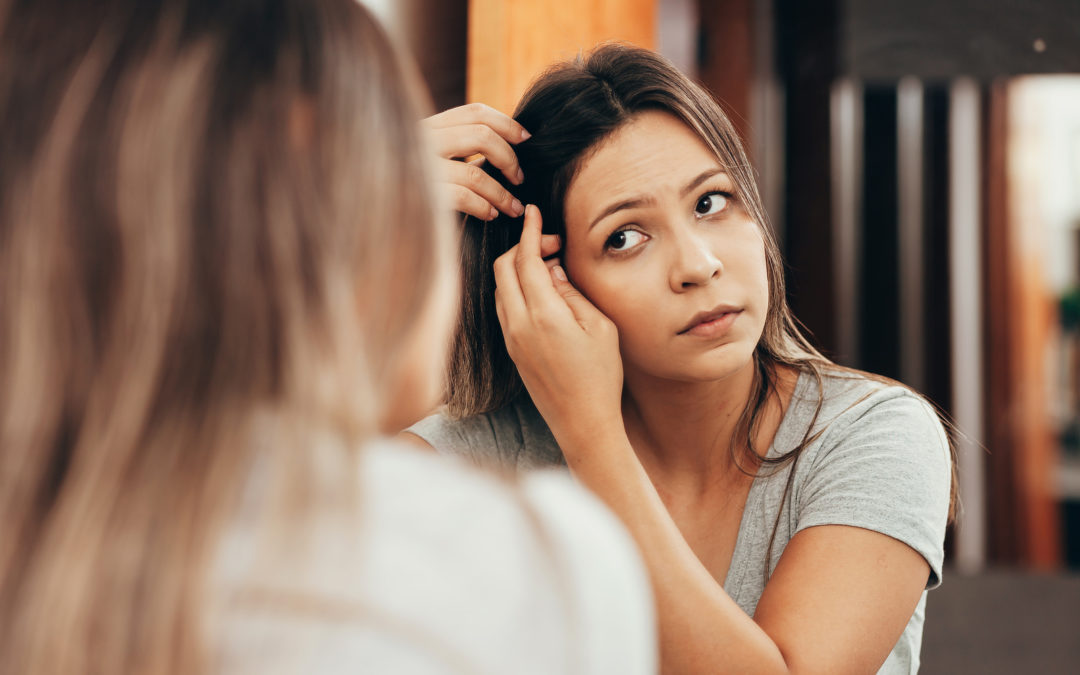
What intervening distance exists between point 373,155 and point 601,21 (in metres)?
1.16

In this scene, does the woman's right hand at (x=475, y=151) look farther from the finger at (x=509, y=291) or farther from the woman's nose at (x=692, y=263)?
the woman's nose at (x=692, y=263)

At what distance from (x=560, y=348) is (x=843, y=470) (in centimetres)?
31

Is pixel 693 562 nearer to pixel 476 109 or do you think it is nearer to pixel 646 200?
pixel 646 200

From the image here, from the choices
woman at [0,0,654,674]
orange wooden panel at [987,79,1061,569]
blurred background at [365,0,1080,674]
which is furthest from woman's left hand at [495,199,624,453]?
orange wooden panel at [987,79,1061,569]

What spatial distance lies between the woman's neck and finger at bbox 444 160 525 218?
Result: 28cm

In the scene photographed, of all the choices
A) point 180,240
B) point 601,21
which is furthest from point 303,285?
point 601,21

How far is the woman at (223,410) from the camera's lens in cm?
39

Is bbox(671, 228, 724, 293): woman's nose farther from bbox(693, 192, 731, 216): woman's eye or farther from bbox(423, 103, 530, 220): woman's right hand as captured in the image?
bbox(423, 103, 530, 220): woman's right hand

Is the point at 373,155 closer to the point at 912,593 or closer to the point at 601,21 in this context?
the point at 912,593

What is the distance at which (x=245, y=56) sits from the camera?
0.44 metres

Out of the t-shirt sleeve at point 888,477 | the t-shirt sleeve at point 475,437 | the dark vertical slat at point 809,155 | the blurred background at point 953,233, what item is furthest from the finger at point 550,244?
the dark vertical slat at point 809,155

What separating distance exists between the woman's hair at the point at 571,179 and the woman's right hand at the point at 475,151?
0.03 meters

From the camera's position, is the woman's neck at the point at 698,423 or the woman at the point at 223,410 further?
the woman's neck at the point at 698,423

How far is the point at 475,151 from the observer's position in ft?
3.63
